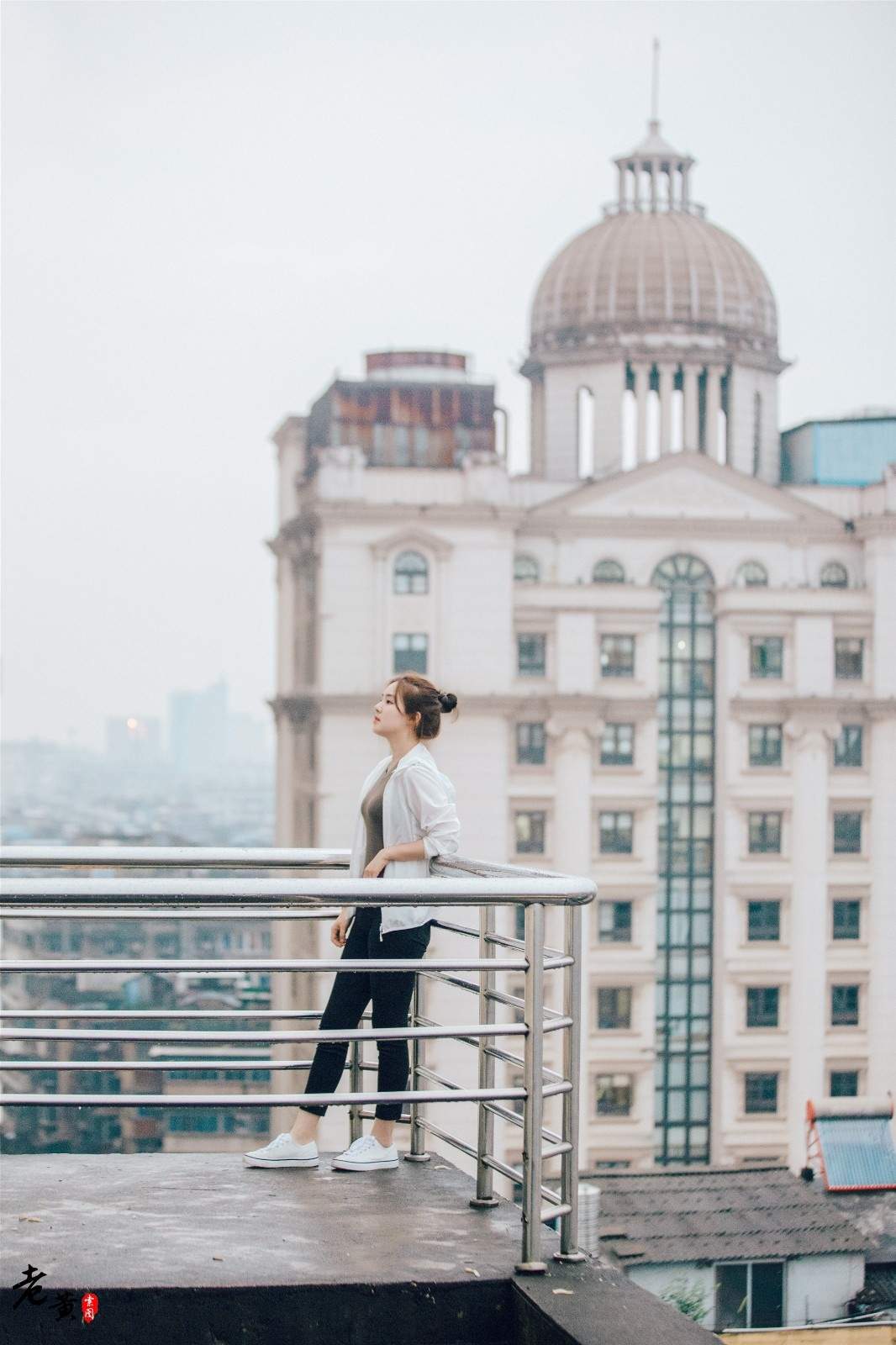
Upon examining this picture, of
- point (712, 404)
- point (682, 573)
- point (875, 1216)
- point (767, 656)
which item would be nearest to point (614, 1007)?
point (767, 656)

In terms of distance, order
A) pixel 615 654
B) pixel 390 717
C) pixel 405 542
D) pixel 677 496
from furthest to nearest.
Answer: pixel 615 654 < pixel 677 496 < pixel 405 542 < pixel 390 717

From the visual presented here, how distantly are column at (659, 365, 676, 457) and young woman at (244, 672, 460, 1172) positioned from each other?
3637 centimetres

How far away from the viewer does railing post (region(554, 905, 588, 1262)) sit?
4.30m

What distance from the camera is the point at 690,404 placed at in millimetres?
41375

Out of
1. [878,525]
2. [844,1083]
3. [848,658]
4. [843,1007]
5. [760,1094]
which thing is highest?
[878,525]

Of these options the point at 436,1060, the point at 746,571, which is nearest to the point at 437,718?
the point at 436,1060

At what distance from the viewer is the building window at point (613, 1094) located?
125 ft

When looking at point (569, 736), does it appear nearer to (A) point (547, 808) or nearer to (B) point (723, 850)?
(A) point (547, 808)

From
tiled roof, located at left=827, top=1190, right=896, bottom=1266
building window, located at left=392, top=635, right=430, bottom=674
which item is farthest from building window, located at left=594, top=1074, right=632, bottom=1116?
tiled roof, located at left=827, top=1190, right=896, bottom=1266

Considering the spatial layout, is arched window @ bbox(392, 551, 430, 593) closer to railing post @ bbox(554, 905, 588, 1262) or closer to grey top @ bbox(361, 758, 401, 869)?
grey top @ bbox(361, 758, 401, 869)

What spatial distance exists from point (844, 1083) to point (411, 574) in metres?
13.9

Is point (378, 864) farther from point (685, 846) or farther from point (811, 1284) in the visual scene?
point (685, 846)

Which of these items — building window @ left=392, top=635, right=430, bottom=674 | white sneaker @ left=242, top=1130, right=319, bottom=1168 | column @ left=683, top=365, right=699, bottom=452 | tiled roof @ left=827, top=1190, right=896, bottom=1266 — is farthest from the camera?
column @ left=683, top=365, right=699, bottom=452

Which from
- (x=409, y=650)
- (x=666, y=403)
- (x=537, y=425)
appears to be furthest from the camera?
(x=537, y=425)
